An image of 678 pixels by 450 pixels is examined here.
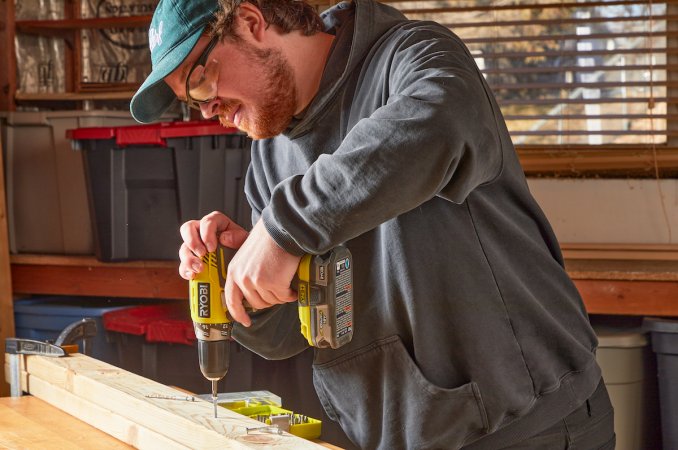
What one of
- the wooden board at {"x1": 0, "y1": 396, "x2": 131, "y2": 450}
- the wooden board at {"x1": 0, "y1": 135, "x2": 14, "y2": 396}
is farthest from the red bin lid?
the wooden board at {"x1": 0, "y1": 396, "x2": 131, "y2": 450}

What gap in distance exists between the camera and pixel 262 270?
134 cm

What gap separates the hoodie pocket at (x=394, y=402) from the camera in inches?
58.2

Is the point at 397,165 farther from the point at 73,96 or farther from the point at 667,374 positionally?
the point at 73,96

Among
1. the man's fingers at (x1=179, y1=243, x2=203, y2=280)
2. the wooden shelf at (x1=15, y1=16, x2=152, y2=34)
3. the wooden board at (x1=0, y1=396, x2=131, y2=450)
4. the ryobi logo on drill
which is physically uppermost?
the wooden shelf at (x1=15, y1=16, x2=152, y2=34)

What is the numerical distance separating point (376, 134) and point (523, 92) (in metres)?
2.42

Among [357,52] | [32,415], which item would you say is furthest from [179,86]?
[32,415]

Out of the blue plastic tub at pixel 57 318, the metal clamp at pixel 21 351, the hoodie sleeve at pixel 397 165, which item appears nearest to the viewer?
→ the hoodie sleeve at pixel 397 165

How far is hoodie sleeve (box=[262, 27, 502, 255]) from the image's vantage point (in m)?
1.20

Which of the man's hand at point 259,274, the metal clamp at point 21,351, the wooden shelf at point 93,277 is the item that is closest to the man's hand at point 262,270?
the man's hand at point 259,274

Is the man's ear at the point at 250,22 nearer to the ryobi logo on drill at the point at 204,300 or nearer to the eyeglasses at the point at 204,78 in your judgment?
the eyeglasses at the point at 204,78

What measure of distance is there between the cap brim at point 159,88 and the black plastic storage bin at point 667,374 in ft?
6.32

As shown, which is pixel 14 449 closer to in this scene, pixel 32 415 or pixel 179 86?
pixel 32 415

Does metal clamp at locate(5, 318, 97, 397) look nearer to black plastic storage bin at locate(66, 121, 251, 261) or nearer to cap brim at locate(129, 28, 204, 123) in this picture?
cap brim at locate(129, 28, 204, 123)

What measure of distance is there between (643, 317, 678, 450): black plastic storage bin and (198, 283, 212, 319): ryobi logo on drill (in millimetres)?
1822
